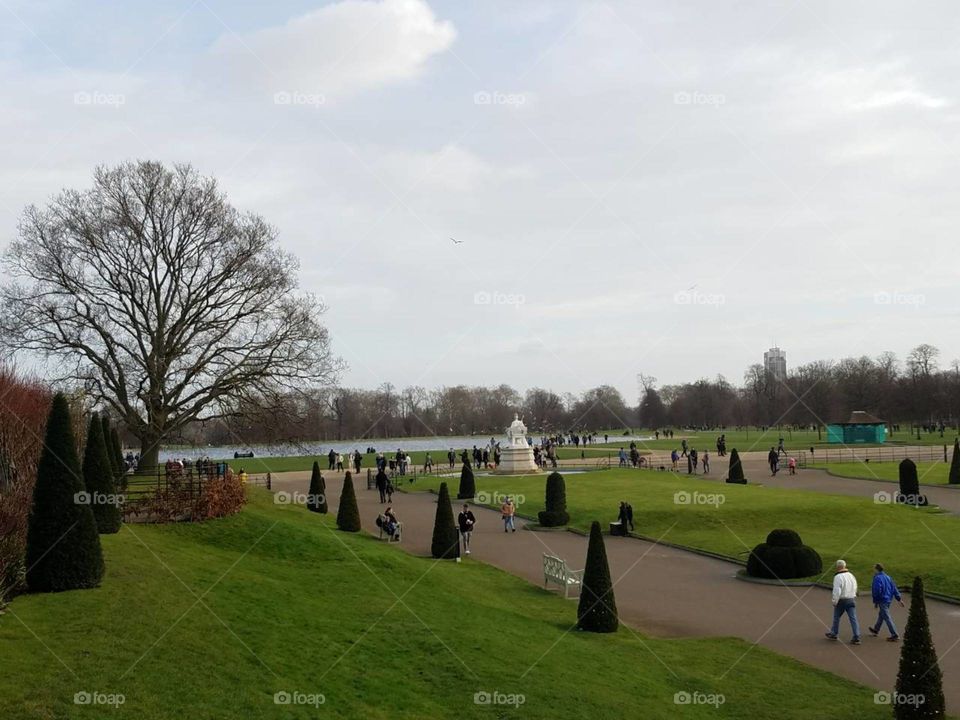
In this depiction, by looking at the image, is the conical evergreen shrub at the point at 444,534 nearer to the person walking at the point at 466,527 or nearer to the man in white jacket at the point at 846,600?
the person walking at the point at 466,527

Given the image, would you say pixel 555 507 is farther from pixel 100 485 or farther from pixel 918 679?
pixel 918 679

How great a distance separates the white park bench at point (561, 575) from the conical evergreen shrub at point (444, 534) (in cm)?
353

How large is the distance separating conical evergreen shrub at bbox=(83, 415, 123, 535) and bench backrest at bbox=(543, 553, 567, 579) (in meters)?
10.2

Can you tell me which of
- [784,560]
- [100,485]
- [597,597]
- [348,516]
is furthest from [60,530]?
[784,560]

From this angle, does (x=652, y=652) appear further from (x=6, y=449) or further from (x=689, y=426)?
(x=689, y=426)

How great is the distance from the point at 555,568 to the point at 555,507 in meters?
11.3

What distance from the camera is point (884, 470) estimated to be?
161 ft

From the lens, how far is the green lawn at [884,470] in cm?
4422

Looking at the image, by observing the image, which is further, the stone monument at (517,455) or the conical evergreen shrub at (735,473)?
the stone monument at (517,455)

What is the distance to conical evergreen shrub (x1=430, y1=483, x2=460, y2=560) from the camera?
23641 millimetres

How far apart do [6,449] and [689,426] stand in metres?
161

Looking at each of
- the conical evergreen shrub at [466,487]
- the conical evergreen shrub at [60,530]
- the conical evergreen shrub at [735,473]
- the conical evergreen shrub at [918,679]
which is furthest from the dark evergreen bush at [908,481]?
the conical evergreen shrub at [60,530]

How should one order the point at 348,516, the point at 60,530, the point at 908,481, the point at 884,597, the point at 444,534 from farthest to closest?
the point at 908,481, the point at 348,516, the point at 444,534, the point at 884,597, the point at 60,530

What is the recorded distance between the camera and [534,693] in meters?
11.2
